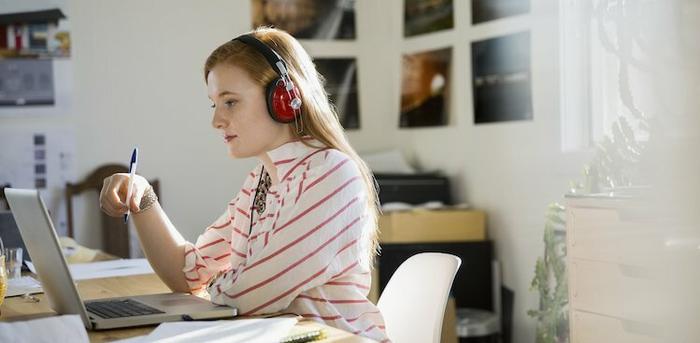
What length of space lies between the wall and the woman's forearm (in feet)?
7.05

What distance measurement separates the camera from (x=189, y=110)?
4527 millimetres

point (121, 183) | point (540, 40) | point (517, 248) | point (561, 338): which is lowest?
point (561, 338)

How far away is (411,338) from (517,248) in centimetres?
207

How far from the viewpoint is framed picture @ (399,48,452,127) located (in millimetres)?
4422

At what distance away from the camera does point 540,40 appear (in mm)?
3711

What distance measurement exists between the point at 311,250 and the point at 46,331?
506mm

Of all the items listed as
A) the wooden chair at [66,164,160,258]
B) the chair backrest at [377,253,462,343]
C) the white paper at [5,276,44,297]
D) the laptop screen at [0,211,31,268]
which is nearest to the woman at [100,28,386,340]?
the chair backrest at [377,253,462,343]

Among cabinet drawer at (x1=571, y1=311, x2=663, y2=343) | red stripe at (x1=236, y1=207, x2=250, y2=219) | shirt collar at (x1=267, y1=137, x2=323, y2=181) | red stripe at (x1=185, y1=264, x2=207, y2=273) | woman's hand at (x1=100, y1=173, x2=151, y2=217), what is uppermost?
shirt collar at (x1=267, y1=137, x2=323, y2=181)

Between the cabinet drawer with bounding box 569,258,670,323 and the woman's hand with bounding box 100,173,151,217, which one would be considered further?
the cabinet drawer with bounding box 569,258,670,323

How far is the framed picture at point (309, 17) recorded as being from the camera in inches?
182

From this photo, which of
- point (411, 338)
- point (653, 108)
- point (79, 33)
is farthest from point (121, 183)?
point (79, 33)

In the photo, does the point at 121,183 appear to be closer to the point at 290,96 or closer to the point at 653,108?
the point at 290,96

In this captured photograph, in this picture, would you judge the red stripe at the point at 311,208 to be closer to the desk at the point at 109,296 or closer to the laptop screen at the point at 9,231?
the desk at the point at 109,296

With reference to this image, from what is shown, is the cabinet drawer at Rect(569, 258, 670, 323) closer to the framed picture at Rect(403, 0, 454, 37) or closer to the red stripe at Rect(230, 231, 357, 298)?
the red stripe at Rect(230, 231, 357, 298)
